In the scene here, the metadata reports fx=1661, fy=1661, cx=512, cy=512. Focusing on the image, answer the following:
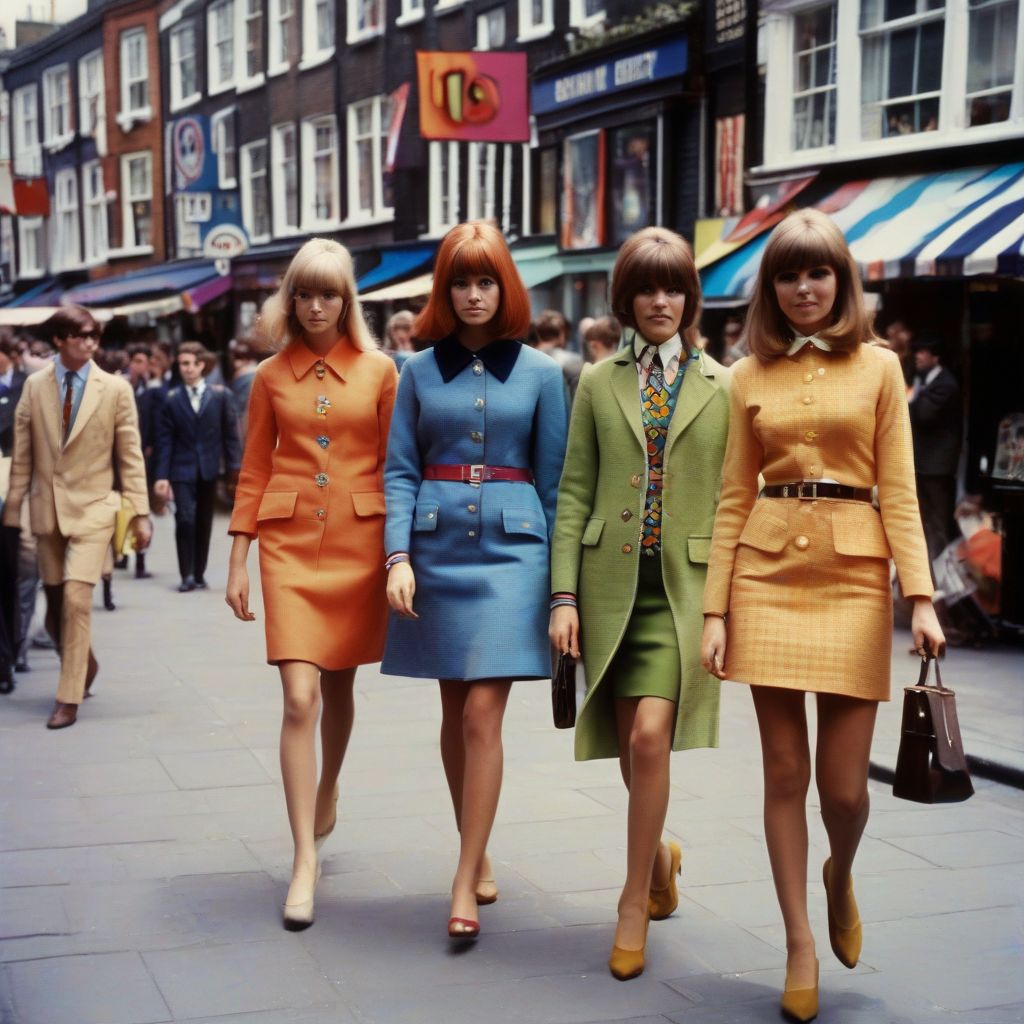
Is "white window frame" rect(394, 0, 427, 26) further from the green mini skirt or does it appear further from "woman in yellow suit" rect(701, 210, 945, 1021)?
"woman in yellow suit" rect(701, 210, 945, 1021)

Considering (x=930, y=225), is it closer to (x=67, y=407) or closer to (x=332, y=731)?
(x=67, y=407)

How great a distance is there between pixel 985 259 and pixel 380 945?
7136mm

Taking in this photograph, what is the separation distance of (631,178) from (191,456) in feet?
27.3

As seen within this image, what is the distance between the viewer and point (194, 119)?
3206 cm

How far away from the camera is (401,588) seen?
4.45 meters

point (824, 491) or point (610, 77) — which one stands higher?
point (610, 77)

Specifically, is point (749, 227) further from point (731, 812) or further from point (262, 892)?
point (262, 892)

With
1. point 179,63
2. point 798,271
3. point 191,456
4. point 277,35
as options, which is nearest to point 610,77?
point 191,456

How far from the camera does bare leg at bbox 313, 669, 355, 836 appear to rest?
506 cm

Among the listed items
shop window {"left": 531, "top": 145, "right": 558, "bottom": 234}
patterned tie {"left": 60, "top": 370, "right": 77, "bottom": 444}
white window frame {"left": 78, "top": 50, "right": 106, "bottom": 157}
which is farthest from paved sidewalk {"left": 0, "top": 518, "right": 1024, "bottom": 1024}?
white window frame {"left": 78, "top": 50, "right": 106, "bottom": 157}

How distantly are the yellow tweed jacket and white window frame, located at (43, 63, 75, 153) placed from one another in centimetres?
4086

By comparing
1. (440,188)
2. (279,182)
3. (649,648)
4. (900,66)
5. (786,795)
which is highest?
(279,182)

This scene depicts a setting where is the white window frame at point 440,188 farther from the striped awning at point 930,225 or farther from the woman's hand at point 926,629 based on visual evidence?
the woman's hand at point 926,629

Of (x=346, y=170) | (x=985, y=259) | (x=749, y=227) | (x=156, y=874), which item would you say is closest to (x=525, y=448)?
(x=156, y=874)
